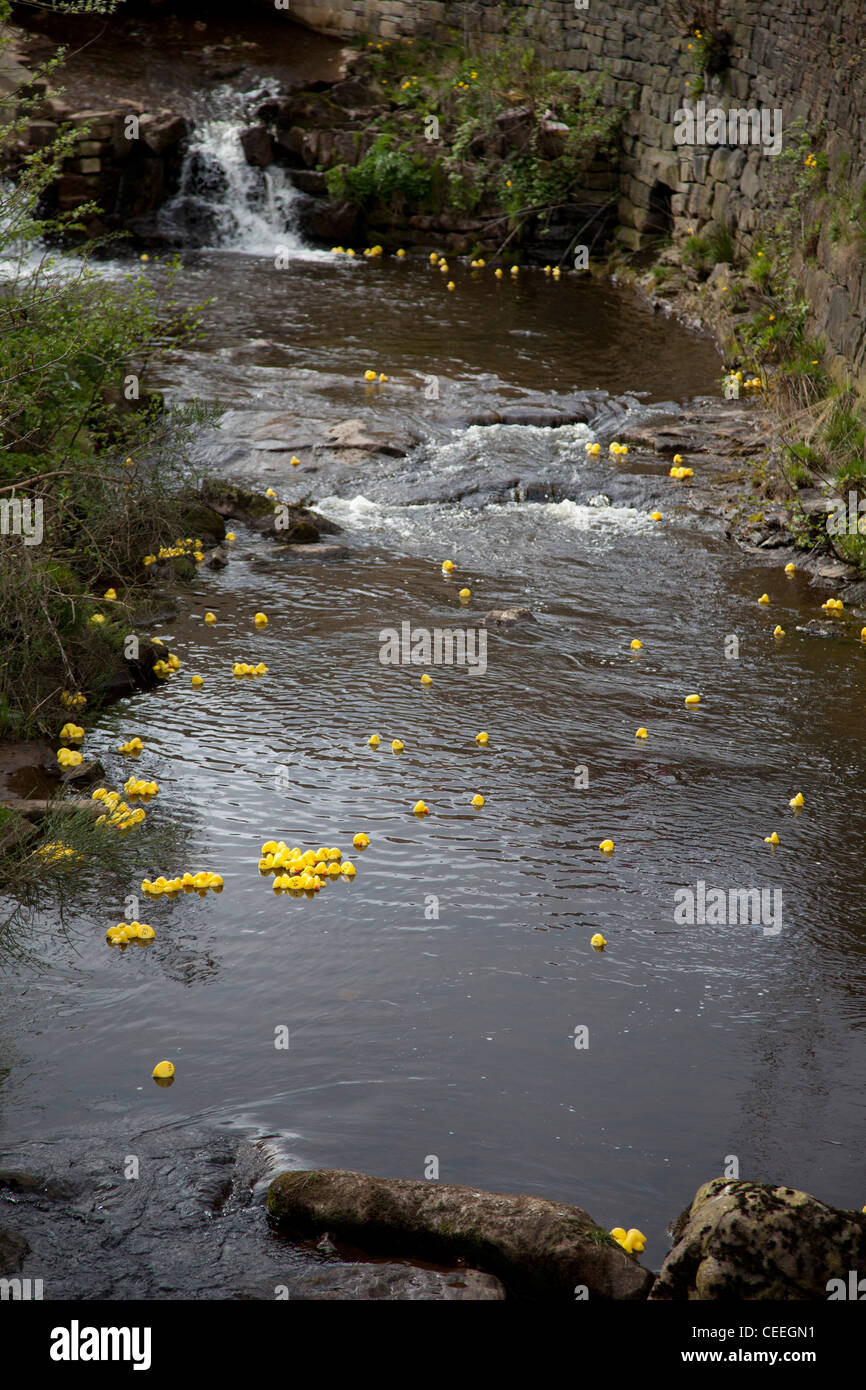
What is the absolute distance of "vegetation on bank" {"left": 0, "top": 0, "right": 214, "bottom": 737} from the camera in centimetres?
732

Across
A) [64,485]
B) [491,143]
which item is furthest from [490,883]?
[491,143]

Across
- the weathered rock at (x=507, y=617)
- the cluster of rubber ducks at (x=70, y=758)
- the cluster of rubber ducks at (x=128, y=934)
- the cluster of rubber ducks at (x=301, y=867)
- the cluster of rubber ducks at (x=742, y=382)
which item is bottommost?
the cluster of rubber ducks at (x=128, y=934)

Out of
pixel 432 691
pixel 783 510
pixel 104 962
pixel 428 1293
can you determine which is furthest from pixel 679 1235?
pixel 783 510

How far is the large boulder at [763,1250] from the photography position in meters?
3.71

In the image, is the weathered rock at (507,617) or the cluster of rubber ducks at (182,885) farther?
the weathered rock at (507,617)

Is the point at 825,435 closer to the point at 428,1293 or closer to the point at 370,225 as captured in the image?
the point at 428,1293

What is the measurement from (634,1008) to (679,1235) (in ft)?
4.38

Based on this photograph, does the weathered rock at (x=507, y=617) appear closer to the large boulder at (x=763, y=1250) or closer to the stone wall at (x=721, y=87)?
the stone wall at (x=721, y=87)

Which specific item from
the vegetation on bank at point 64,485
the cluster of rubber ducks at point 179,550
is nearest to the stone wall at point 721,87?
the cluster of rubber ducks at point 179,550

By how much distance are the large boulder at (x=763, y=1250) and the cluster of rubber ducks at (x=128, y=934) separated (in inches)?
114

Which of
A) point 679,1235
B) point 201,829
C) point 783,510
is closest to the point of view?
point 679,1235

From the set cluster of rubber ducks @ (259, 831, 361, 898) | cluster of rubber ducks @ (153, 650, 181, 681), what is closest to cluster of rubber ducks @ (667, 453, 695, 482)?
cluster of rubber ducks @ (153, 650, 181, 681)

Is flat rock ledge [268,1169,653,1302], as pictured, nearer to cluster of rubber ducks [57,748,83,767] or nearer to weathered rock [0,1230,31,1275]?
weathered rock [0,1230,31,1275]

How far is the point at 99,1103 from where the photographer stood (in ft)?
15.8
